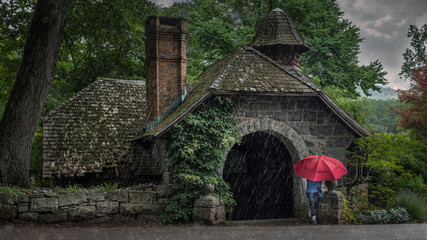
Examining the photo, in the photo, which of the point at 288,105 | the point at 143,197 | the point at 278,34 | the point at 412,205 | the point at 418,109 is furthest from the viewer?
the point at 418,109

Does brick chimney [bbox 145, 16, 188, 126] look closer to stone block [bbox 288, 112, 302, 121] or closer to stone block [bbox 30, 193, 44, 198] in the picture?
stone block [bbox 288, 112, 302, 121]

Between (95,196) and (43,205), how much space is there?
1.12 metres

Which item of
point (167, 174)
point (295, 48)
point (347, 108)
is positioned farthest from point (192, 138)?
point (347, 108)

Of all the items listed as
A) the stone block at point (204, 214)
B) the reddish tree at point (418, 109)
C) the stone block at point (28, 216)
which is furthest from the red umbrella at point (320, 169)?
the reddish tree at point (418, 109)

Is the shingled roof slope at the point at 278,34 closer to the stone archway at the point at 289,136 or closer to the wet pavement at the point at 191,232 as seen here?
the stone archway at the point at 289,136

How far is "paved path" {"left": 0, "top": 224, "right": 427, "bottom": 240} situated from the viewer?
286 inches

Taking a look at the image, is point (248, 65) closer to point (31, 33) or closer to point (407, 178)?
point (31, 33)

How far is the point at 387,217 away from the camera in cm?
1034

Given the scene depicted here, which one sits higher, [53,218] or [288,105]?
[288,105]

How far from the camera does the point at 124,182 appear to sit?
1308 centimetres

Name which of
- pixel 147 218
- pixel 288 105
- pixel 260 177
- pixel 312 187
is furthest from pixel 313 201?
pixel 260 177

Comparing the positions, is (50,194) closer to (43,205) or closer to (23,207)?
(43,205)

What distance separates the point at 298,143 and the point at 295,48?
239 inches

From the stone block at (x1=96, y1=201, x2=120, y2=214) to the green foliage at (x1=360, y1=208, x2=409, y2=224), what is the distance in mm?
6306
